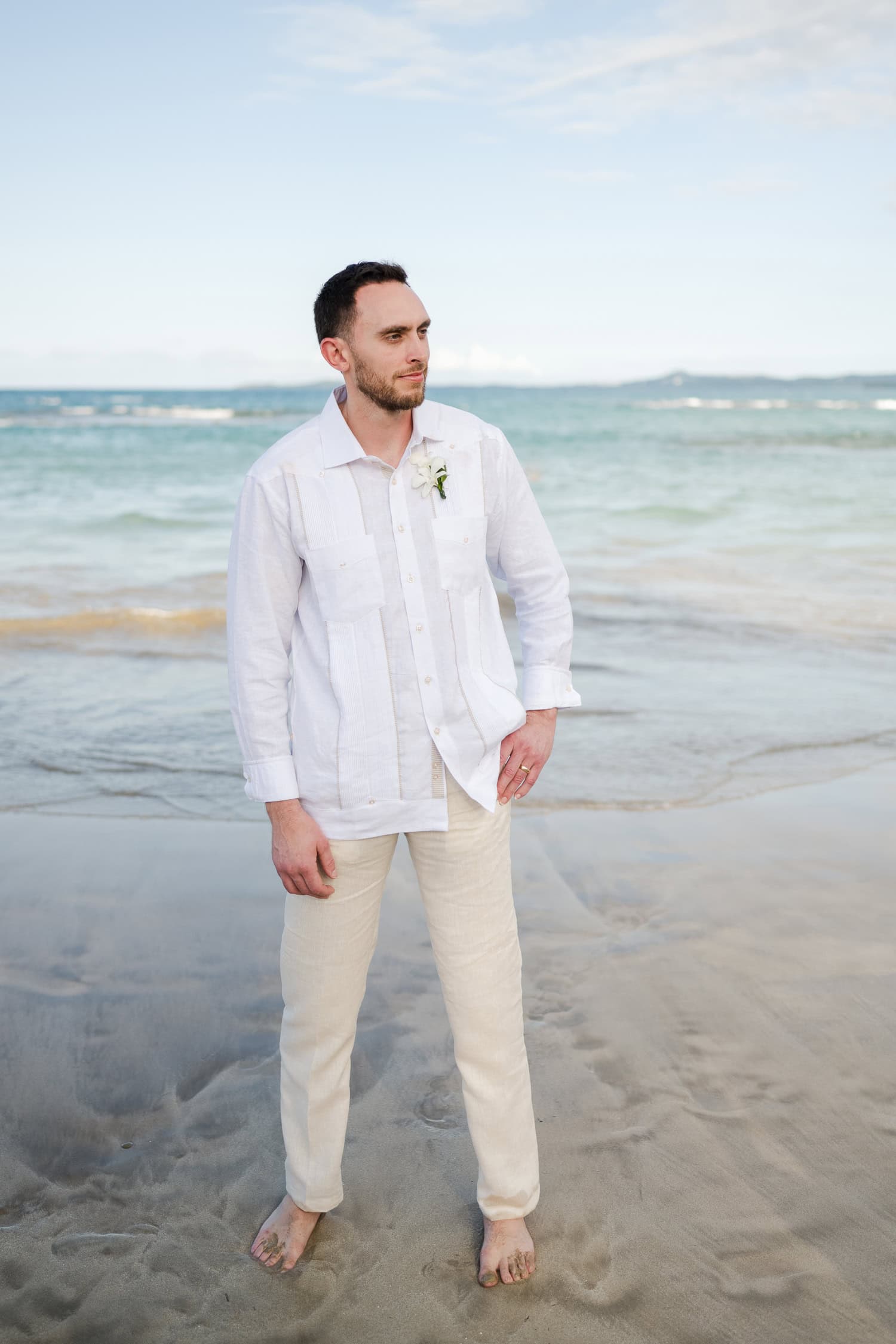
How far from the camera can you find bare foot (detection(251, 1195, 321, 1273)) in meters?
2.38

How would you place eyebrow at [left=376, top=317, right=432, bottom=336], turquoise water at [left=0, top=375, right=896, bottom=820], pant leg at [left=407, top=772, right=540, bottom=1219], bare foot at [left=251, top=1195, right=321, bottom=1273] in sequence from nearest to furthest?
eyebrow at [left=376, top=317, right=432, bottom=336] → pant leg at [left=407, top=772, right=540, bottom=1219] → bare foot at [left=251, top=1195, right=321, bottom=1273] → turquoise water at [left=0, top=375, right=896, bottom=820]

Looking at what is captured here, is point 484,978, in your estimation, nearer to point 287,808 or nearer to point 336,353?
point 287,808

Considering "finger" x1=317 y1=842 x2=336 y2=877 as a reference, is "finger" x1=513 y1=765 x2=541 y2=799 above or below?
above

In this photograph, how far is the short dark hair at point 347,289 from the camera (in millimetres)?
2121

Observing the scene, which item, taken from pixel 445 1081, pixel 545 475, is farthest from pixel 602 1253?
pixel 545 475

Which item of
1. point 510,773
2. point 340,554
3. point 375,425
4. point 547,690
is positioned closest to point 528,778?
point 510,773

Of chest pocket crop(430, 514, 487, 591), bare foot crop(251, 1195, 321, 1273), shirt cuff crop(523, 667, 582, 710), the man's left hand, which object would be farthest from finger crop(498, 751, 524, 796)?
bare foot crop(251, 1195, 321, 1273)

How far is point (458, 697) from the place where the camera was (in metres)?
2.21

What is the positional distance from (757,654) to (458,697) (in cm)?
601

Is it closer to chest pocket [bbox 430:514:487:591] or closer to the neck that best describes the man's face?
the neck

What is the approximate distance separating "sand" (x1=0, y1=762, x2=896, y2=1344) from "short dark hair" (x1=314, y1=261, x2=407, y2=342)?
1.90 m

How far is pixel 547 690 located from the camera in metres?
2.36

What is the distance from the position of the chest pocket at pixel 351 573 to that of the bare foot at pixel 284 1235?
132 centimetres

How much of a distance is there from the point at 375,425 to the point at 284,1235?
5.59 ft
